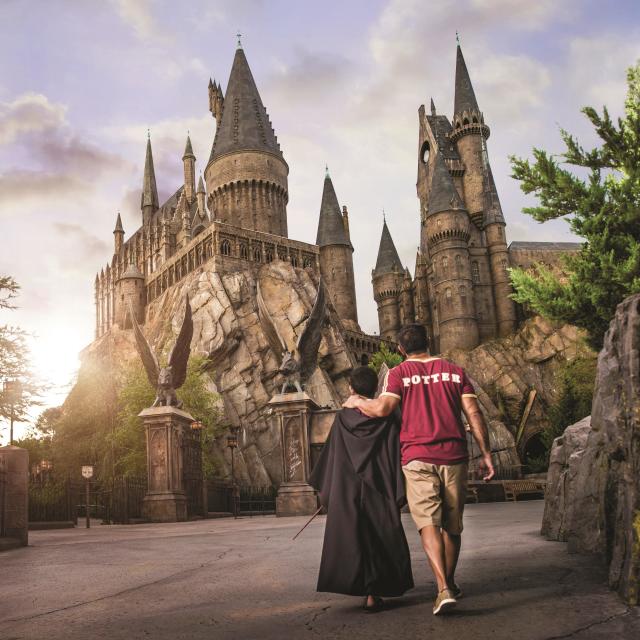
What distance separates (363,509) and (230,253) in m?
52.2

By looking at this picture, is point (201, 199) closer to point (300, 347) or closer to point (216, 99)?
point (216, 99)

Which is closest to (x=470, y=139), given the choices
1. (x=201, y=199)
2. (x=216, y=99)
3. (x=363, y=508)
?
(x=201, y=199)

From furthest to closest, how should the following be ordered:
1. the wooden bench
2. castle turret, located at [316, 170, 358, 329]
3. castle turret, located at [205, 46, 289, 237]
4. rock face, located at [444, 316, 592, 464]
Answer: castle turret, located at [316, 170, 358, 329], castle turret, located at [205, 46, 289, 237], rock face, located at [444, 316, 592, 464], the wooden bench

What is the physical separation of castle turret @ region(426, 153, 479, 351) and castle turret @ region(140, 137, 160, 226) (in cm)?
4589

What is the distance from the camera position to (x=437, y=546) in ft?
12.4

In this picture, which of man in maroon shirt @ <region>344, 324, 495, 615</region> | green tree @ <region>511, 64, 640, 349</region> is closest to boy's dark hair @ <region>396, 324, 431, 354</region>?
man in maroon shirt @ <region>344, 324, 495, 615</region>

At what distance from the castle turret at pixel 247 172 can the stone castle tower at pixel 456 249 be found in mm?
14026

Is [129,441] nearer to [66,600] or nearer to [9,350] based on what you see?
[9,350]

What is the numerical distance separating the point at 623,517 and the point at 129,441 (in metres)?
29.6

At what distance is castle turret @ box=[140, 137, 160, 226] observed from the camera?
91.4m

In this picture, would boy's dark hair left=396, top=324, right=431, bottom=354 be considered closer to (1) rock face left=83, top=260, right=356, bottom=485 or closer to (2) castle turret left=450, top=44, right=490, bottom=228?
(1) rock face left=83, top=260, right=356, bottom=485

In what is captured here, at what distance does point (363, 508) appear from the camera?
13.4 feet

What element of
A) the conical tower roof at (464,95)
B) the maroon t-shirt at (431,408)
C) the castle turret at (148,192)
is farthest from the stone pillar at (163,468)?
the castle turret at (148,192)

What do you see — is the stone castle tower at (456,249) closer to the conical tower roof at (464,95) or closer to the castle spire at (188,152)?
the conical tower roof at (464,95)
